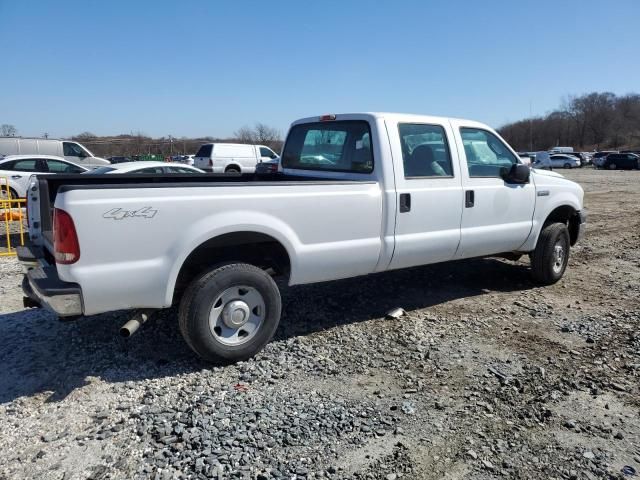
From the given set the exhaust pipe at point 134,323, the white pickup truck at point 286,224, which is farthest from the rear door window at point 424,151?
the exhaust pipe at point 134,323

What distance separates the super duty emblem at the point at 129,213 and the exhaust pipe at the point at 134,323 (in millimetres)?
765

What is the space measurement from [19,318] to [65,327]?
2.15 feet

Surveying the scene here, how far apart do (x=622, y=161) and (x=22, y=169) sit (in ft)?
160

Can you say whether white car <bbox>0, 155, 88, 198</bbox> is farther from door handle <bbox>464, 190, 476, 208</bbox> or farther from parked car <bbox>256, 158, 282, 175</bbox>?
door handle <bbox>464, 190, 476, 208</bbox>

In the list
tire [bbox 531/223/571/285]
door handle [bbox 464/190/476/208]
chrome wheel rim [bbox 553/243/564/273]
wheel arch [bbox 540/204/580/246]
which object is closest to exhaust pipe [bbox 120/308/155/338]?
door handle [bbox 464/190/476/208]

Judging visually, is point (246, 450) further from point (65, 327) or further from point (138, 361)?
point (65, 327)

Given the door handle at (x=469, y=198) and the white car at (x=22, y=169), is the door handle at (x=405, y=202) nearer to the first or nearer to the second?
the door handle at (x=469, y=198)

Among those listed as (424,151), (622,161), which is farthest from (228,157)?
(622,161)

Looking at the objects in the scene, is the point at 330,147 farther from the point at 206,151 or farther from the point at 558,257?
the point at 206,151

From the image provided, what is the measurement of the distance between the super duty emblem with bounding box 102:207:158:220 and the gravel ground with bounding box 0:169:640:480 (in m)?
1.25

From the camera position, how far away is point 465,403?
137 inches

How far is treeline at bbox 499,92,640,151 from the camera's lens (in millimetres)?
103094

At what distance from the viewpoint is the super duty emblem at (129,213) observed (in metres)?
3.27

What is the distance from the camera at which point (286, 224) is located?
4.00 m
